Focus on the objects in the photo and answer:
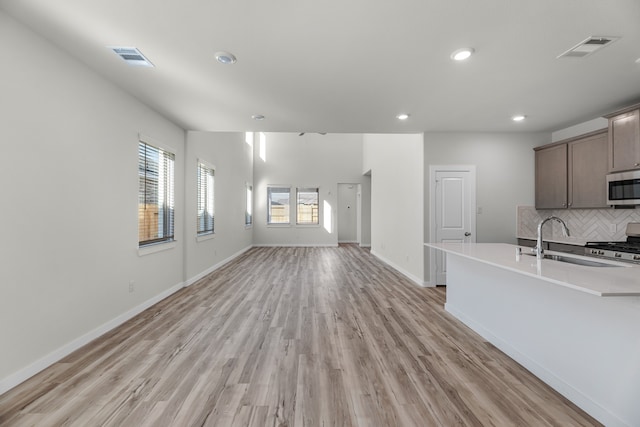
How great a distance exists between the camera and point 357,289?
4566mm

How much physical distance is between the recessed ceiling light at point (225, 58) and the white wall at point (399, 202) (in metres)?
3.44

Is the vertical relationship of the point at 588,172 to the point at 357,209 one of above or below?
above

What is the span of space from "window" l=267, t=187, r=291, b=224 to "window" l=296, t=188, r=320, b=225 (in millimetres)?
401

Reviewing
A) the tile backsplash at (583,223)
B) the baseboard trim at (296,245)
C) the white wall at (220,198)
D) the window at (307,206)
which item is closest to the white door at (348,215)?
the baseboard trim at (296,245)

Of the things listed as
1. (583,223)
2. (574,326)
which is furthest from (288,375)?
(583,223)

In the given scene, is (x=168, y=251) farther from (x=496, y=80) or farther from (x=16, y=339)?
(x=496, y=80)

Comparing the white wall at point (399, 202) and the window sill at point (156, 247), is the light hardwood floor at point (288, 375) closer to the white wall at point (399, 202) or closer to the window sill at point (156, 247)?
the window sill at point (156, 247)

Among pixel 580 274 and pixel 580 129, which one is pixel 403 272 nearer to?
pixel 580 129

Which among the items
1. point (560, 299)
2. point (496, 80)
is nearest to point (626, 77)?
point (496, 80)

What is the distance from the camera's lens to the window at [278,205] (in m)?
10.0

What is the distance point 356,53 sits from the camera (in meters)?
2.32

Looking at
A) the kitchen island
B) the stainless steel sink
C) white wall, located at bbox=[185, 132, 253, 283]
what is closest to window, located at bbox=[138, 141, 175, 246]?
white wall, located at bbox=[185, 132, 253, 283]

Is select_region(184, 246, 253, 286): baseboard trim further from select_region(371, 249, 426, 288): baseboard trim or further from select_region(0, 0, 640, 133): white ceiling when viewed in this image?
select_region(371, 249, 426, 288): baseboard trim

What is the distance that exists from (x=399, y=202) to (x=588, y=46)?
383cm
